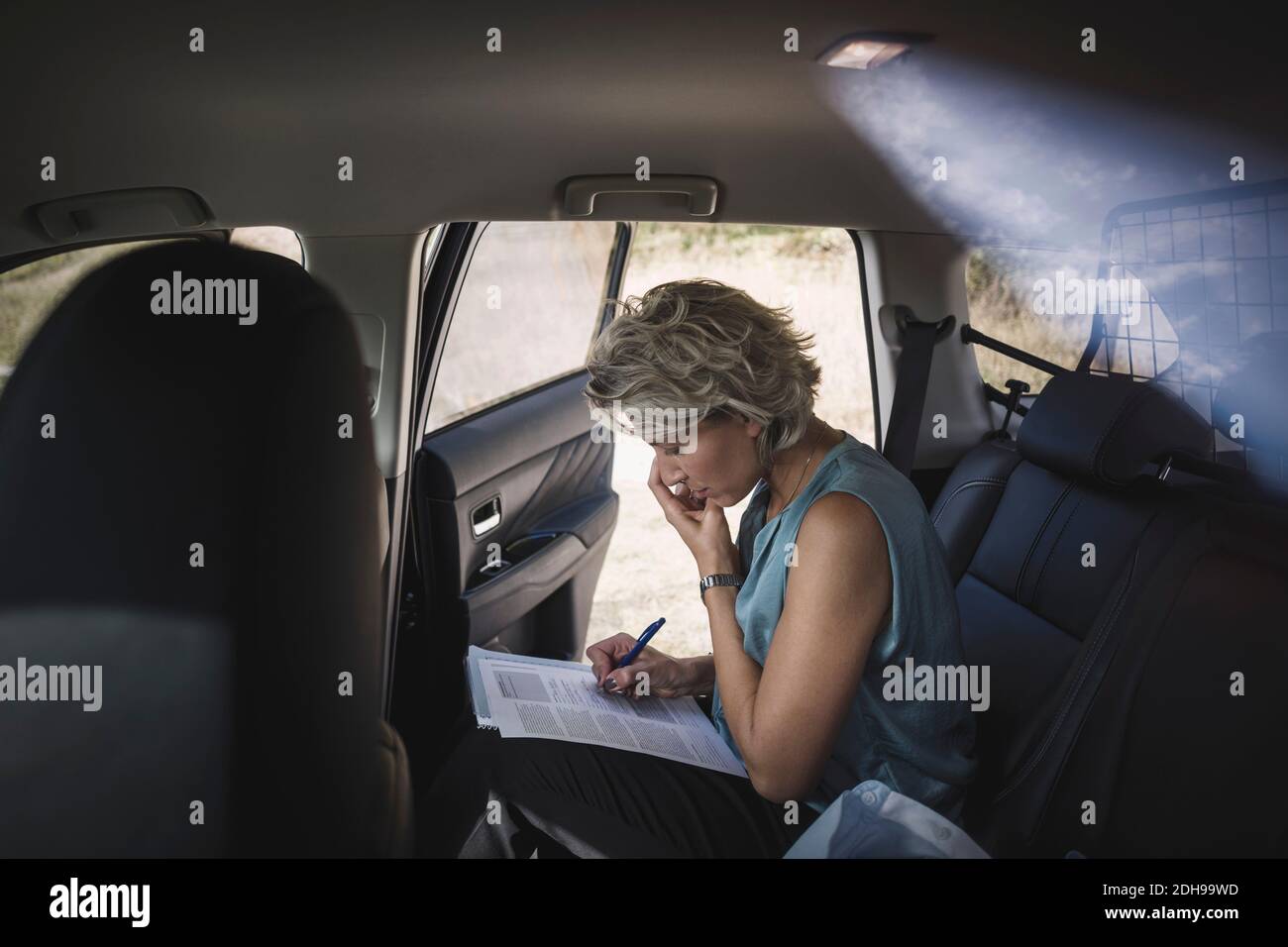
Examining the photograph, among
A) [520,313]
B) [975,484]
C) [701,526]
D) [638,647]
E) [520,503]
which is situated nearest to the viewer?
[701,526]

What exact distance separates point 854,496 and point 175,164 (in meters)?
1.32

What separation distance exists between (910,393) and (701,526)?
3.46 feet

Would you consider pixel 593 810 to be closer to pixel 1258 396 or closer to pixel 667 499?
pixel 667 499

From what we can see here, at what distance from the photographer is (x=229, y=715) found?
774 millimetres

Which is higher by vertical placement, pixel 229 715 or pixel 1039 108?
pixel 1039 108

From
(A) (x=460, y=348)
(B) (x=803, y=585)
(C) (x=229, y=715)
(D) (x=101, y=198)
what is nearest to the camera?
(C) (x=229, y=715)

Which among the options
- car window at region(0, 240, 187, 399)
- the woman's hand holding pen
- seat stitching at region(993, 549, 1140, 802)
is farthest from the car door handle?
seat stitching at region(993, 549, 1140, 802)

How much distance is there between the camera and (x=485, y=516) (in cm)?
243

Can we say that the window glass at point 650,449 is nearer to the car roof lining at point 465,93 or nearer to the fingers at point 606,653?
the car roof lining at point 465,93

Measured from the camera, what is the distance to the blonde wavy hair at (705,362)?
4.78ft

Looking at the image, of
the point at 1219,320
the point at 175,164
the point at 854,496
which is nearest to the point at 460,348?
the point at 175,164

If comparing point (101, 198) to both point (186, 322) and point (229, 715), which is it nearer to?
point (186, 322)

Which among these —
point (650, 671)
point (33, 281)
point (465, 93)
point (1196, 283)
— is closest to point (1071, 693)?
point (650, 671)

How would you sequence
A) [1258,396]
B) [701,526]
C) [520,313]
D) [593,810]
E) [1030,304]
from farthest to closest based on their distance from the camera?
[520,313]
[1030,304]
[701,526]
[593,810]
[1258,396]
